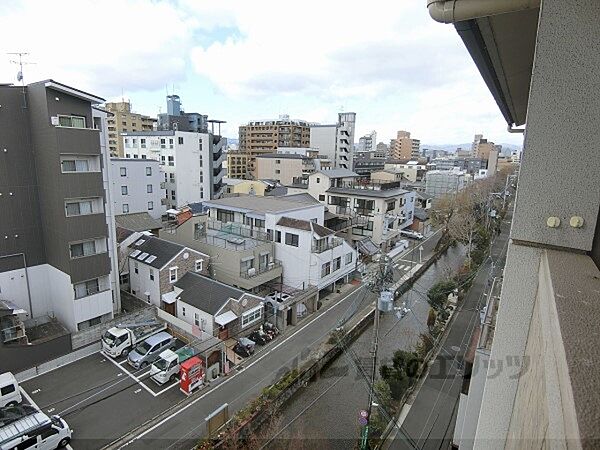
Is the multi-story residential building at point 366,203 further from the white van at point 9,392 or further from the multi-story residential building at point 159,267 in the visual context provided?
the white van at point 9,392

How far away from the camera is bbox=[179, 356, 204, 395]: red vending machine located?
10492 millimetres

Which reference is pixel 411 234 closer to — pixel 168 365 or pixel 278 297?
pixel 278 297

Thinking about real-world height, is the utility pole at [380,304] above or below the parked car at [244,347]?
above

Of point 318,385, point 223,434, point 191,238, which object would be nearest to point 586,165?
point 223,434

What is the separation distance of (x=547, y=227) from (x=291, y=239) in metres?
15.4

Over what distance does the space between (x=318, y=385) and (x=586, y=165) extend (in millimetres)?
11218

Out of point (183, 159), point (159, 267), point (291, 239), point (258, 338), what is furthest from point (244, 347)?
point (183, 159)

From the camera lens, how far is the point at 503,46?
295cm

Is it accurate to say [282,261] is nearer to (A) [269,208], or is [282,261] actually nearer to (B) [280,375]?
(A) [269,208]

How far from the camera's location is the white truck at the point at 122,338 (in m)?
12.2

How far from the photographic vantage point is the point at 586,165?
1.63 meters

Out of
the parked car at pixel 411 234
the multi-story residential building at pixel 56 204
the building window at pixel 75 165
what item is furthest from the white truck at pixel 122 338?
the parked car at pixel 411 234

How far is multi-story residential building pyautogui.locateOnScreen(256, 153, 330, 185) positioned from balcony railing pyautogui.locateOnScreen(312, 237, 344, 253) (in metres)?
20.4

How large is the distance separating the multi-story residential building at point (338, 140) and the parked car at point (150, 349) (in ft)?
139
